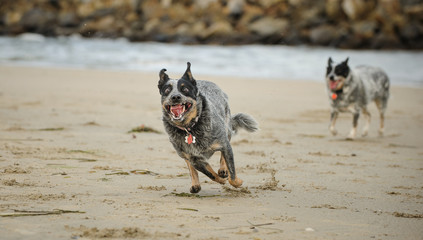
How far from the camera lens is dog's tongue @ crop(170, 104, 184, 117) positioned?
521 centimetres

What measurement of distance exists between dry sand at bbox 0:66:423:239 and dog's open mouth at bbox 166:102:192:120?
0.77 metres

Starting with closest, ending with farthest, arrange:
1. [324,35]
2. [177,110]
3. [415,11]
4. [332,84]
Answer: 1. [177,110]
2. [332,84]
3. [324,35]
4. [415,11]

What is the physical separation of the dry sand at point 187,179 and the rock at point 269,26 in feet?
129

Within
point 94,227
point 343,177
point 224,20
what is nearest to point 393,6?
point 224,20

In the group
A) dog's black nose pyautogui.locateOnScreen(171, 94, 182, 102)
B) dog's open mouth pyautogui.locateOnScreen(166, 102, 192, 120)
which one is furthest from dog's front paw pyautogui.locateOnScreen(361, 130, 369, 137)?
dog's black nose pyautogui.locateOnScreen(171, 94, 182, 102)

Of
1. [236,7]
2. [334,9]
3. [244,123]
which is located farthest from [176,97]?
[236,7]

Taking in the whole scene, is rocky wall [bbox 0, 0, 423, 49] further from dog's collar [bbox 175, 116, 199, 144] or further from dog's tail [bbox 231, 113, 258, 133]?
dog's collar [bbox 175, 116, 199, 144]

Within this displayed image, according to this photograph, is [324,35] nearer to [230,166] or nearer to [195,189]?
[230,166]

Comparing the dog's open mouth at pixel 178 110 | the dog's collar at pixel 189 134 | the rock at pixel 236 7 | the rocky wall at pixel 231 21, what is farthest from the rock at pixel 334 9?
the dog's open mouth at pixel 178 110

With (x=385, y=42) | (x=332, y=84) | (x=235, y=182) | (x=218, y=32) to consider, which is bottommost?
(x=235, y=182)

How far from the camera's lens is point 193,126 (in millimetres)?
5406

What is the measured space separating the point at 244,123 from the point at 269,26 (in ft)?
154

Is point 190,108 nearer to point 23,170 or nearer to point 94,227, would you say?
point 94,227

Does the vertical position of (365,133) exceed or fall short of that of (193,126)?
it falls short
